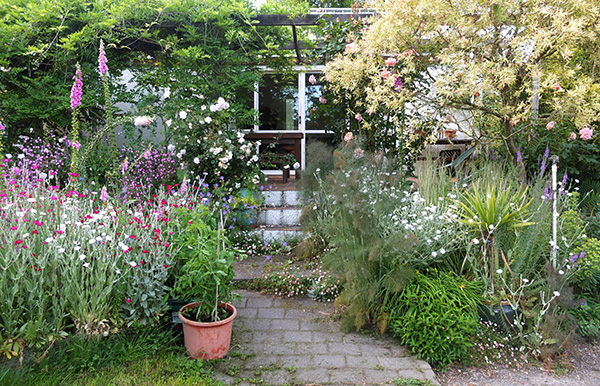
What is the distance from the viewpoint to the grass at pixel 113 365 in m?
2.16

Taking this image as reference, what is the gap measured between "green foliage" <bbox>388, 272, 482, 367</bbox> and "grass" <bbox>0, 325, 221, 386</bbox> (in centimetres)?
131

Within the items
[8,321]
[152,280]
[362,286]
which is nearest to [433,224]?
[362,286]

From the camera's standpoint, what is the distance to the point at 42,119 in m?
5.40

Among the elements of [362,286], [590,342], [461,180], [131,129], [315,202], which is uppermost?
[131,129]

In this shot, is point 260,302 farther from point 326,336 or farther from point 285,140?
point 285,140

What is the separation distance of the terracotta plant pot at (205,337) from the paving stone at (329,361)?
0.61 meters

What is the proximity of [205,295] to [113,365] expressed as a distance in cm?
66

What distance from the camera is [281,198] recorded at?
5.35 m

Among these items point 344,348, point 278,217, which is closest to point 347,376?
point 344,348

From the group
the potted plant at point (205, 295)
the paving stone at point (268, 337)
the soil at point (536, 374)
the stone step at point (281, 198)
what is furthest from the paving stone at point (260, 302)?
the stone step at point (281, 198)

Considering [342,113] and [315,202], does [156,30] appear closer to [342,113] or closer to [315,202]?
[342,113]

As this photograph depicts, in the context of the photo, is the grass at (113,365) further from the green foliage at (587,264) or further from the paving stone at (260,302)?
the green foliage at (587,264)

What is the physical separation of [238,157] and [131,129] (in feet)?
5.77

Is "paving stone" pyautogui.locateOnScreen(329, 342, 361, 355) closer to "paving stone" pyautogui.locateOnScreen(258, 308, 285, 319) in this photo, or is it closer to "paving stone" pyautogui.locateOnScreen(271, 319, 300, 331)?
"paving stone" pyautogui.locateOnScreen(271, 319, 300, 331)
